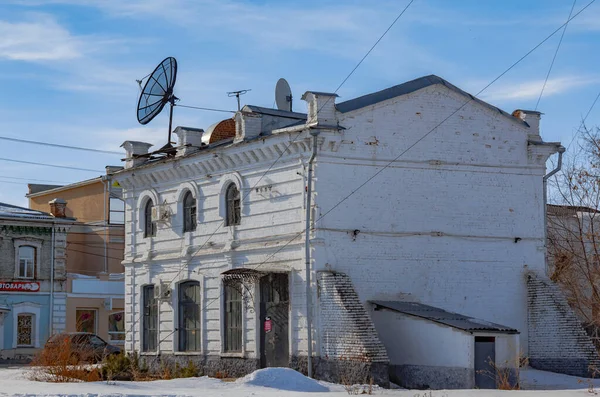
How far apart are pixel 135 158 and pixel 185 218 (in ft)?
11.2

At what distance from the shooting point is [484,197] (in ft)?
91.8

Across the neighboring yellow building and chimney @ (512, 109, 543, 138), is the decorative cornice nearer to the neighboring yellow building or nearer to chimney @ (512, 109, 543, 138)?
chimney @ (512, 109, 543, 138)

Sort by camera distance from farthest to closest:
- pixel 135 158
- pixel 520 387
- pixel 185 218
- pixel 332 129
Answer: pixel 135 158 < pixel 185 218 < pixel 332 129 < pixel 520 387

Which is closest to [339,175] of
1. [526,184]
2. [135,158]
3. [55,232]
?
[526,184]

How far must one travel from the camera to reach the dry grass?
24812mm

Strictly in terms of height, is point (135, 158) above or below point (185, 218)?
above

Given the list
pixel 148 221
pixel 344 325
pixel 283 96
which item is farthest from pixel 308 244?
pixel 148 221

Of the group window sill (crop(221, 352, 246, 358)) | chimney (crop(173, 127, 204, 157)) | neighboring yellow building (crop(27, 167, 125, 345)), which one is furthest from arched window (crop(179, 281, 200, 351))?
neighboring yellow building (crop(27, 167, 125, 345))

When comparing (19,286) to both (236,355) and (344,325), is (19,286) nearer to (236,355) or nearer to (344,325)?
(236,355)

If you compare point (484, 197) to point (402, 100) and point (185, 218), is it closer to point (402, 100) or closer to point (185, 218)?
point (402, 100)

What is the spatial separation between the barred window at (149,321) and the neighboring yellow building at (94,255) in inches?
490

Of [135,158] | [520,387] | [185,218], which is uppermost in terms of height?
[135,158]

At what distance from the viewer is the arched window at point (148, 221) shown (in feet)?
109

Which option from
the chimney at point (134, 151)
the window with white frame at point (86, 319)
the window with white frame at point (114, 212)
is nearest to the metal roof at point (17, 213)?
the window with white frame at point (86, 319)
